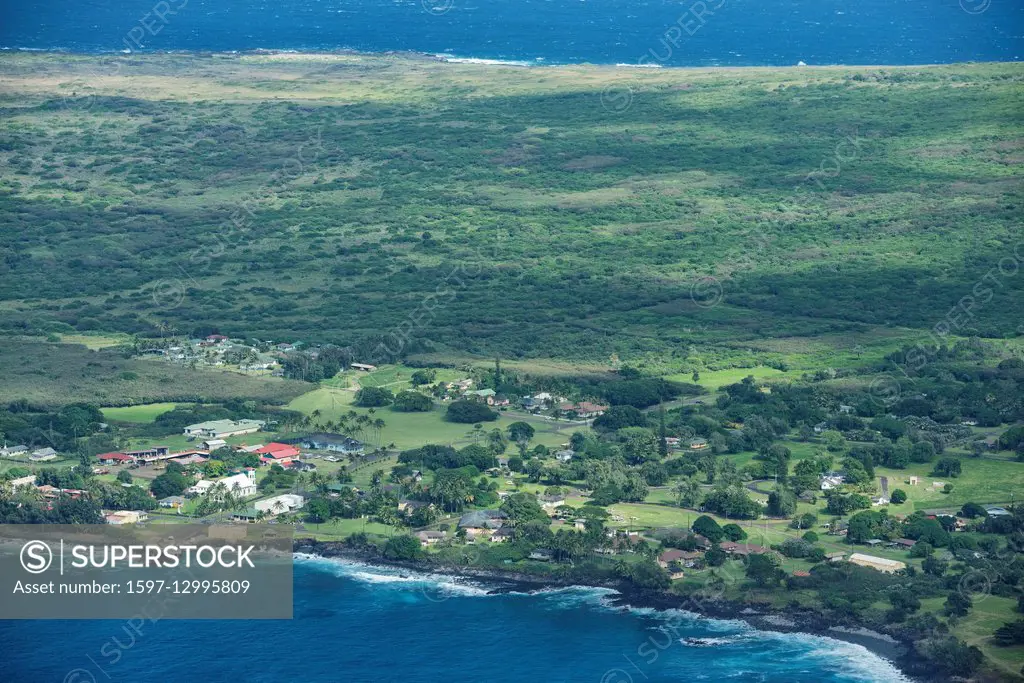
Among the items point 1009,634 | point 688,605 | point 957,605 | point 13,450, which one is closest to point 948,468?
point 957,605

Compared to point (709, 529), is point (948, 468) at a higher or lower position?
higher

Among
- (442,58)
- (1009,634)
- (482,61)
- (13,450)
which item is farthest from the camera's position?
(482,61)

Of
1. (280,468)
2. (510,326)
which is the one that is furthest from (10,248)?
(280,468)

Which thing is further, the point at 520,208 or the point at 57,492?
the point at 520,208

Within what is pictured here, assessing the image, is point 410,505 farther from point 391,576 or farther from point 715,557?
point 715,557

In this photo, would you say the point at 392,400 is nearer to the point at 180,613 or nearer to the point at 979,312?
the point at 180,613

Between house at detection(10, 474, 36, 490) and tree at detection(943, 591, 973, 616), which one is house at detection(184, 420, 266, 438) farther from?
tree at detection(943, 591, 973, 616)
